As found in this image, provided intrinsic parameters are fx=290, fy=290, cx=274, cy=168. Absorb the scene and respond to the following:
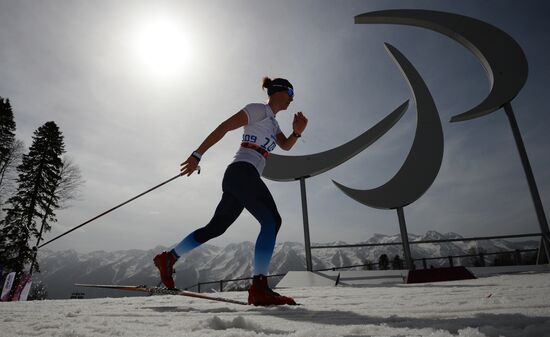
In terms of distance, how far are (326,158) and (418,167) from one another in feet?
9.70

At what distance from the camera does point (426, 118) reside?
1017 centimetres

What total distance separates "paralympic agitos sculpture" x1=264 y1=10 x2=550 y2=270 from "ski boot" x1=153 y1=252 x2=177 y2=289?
6600mm

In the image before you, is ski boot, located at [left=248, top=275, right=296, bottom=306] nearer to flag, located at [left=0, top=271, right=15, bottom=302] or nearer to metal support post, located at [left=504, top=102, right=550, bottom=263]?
metal support post, located at [left=504, top=102, right=550, bottom=263]

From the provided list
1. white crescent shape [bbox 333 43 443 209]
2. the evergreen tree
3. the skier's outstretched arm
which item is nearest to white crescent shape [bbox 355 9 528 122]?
white crescent shape [bbox 333 43 443 209]

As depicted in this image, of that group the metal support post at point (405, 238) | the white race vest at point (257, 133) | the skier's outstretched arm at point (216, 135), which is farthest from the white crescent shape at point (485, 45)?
the skier's outstretched arm at point (216, 135)

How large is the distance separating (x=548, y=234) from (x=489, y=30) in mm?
5861

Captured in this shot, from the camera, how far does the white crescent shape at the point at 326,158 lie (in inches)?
389

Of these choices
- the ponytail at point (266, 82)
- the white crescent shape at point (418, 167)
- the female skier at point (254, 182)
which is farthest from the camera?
the white crescent shape at point (418, 167)

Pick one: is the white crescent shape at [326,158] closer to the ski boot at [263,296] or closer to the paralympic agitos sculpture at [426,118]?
the paralympic agitos sculpture at [426,118]

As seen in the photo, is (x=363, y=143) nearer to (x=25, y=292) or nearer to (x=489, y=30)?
(x=489, y=30)

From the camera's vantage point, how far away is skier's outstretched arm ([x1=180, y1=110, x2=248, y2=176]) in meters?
2.83

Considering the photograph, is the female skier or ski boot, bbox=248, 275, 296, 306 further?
the female skier

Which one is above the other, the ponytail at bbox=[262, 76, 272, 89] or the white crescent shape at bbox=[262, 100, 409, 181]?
the white crescent shape at bbox=[262, 100, 409, 181]

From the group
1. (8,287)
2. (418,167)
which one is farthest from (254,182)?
(8,287)
